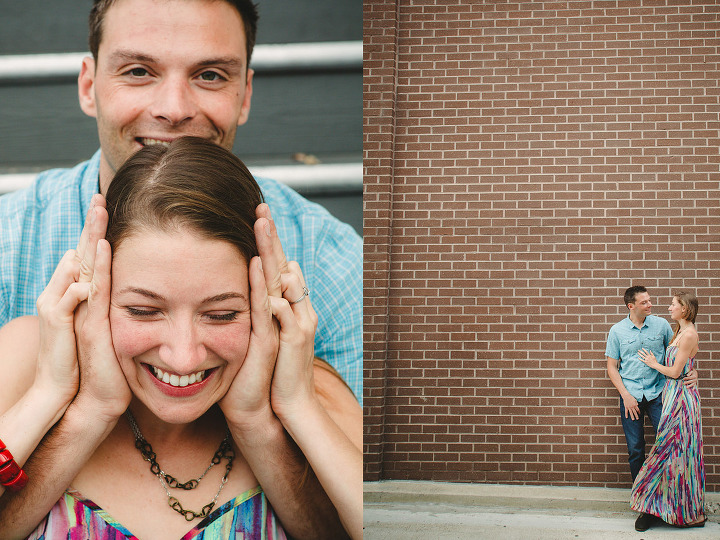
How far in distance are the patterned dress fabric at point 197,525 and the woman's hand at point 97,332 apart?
326 millimetres

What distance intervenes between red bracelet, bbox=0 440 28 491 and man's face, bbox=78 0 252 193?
2.70ft

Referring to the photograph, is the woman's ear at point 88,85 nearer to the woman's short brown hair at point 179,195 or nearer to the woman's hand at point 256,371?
the woman's short brown hair at point 179,195

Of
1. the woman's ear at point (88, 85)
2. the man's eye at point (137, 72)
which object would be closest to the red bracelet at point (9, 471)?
the woman's ear at point (88, 85)

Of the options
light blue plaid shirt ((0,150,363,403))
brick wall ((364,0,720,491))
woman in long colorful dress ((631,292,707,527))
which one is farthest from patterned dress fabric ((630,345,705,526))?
light blue plaid shirt ((0,150,363,403))

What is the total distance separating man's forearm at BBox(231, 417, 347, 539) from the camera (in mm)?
2197

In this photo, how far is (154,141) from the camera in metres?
2.15

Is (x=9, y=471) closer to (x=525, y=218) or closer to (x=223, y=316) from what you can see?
(x=223, y=316)

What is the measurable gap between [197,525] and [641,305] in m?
4.05

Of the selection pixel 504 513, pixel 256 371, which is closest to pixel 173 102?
pixel 256 371

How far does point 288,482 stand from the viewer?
2.25 m

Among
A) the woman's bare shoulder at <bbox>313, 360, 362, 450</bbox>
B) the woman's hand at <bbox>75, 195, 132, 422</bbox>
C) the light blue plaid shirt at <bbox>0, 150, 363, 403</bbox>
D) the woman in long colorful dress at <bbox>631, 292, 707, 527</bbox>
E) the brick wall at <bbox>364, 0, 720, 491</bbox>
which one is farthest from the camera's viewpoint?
the brick wall at <bbox>364, 0, 720, 491</bbox>

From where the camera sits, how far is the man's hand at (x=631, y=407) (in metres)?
5.24

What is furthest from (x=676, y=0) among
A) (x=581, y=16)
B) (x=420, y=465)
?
(x=420, y=465)

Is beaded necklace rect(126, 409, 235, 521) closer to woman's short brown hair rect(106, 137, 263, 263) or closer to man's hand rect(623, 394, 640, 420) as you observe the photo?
woman's short brown hair rect(106, 137, 263, 263)
